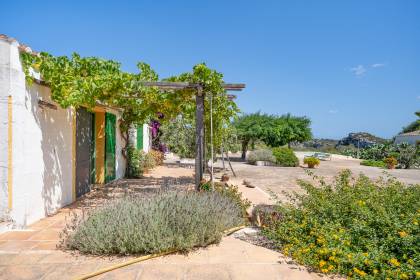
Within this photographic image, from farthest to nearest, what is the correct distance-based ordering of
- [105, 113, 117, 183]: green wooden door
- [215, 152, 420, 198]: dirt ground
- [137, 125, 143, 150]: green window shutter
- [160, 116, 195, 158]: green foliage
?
[160, 116, 195, 158]: green foliage < [137, 125, 143, 150]: green window shutter < [215, 152, 420, 198]: dirt ground < [105, 113, 117, 183]: green wooden door

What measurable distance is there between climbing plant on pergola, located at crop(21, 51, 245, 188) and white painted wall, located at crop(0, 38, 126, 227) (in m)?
0.25

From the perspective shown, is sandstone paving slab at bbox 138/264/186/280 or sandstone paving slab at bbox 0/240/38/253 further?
sandstone paving slab at bbox 0/240/38/253

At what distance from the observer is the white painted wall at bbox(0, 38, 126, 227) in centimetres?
427

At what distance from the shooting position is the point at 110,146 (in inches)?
356

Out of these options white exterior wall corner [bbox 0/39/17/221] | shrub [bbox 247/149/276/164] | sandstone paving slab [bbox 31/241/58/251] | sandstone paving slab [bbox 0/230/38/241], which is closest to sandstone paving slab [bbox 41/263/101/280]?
sandstone paving slab [bbox 31/241/58/251]

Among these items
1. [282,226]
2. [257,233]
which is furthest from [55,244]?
[282,226]

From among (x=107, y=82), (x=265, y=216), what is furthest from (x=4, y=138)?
(x=265, y=216)

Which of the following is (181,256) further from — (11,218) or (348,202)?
(11,218)

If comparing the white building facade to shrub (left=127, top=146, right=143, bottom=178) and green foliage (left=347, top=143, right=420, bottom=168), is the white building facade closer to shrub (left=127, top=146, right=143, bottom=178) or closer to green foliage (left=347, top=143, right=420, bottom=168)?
shrub (left=127, top=146, right=143, bottom=178)

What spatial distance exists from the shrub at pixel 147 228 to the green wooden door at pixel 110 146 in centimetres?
496

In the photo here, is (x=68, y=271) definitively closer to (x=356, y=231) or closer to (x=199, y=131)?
(x=356, y=231)

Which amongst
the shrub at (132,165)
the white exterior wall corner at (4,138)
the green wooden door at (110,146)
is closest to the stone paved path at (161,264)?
the white exterior wall corner at (4,138)

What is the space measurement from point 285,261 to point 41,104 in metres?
4.54

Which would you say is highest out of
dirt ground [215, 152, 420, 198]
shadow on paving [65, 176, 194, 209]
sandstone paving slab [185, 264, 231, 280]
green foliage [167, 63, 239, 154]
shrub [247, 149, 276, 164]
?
green foliage [167, 63, 239, 154]
